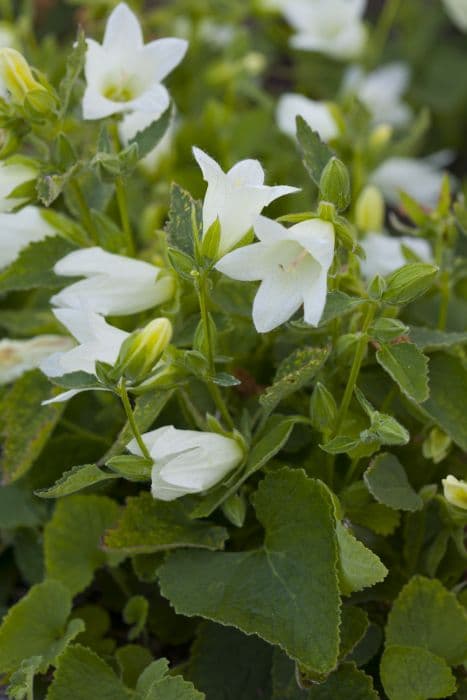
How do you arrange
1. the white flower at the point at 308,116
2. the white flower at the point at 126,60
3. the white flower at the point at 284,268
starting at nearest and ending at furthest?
1. the white flower at the point at 284,268
2. the white flower at the point at 126,60
3. the white flower at the point at 308,116

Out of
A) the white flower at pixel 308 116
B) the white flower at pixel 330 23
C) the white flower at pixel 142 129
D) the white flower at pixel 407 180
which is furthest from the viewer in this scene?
the white flower at pixel 330 23

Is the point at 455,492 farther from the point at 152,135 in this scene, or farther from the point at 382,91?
the point at 382,91

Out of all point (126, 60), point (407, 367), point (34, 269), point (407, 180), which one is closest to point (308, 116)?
point (407, 180)

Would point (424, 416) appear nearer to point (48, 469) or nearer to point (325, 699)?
point (325, 699)

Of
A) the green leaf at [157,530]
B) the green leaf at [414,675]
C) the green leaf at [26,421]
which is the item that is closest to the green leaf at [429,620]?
the green leaf at [414,675]

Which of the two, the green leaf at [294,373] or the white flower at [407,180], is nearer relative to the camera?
the green leaf at [294,373]

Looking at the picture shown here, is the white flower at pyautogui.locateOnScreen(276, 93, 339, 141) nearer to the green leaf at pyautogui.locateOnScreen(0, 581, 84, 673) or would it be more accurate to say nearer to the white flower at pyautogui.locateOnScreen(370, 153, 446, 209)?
the white flower at pyautogui.locateOnScreen(370, 153, 446, 209)

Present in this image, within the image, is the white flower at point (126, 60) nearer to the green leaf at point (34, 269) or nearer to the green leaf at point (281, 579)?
the green leaf at point (34, 269)

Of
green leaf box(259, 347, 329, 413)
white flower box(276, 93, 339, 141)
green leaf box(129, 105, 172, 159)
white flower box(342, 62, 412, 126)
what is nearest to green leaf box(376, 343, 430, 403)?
green leaf box(259, 347, 329, 413)

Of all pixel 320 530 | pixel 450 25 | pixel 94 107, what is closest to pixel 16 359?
pixel 94 107
